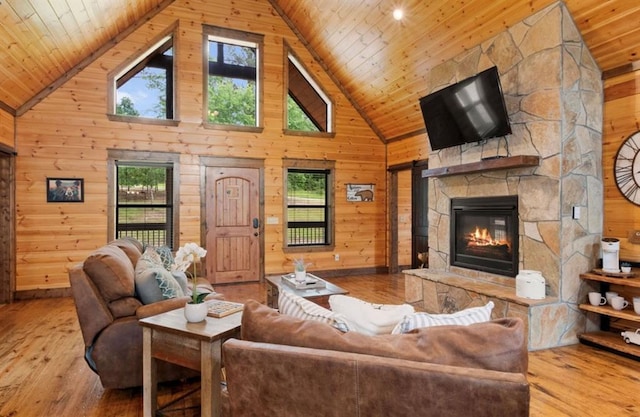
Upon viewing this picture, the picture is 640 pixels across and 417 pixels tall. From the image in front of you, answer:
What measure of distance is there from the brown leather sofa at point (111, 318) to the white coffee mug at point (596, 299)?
368 centimetres

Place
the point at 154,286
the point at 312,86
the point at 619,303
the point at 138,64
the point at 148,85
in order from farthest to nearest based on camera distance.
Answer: the point at 312,86 < the point at 148,85 < the point at 138,64 < the point at 619,303 < the point at 154,286

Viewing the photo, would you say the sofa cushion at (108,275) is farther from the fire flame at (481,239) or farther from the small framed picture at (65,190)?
the fire flame at (481,239)

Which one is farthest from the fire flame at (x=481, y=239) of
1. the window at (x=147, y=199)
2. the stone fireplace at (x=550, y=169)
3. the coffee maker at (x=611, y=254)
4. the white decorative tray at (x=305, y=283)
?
the window at (x=147, y=199)

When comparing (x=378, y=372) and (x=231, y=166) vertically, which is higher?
(x=231, y=166)

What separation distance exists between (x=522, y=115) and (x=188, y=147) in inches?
187

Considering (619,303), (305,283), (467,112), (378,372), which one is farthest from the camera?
(467,112)

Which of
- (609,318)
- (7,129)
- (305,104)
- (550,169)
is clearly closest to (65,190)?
(7,129)

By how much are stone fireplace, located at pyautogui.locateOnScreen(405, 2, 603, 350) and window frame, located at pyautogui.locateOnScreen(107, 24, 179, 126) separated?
4632 mm

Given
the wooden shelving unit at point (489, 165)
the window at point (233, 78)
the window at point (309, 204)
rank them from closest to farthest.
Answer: the wooden shelving unit at point (489, 165)
the window at point (233, 78)
the window at point (309, 204)

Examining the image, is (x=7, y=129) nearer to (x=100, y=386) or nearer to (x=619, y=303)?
(x=100, y=386)

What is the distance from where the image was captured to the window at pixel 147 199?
5.96m

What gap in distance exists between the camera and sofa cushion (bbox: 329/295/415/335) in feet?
4.98

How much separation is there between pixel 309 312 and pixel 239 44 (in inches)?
243

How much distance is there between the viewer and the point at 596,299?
11.8ft
